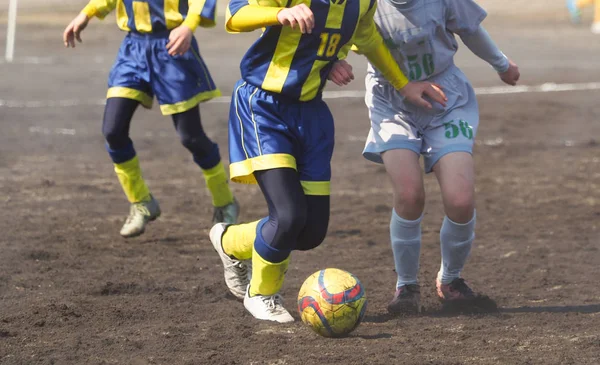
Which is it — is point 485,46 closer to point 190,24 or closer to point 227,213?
point 190,24

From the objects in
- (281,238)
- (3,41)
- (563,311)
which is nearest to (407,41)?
(281,238)

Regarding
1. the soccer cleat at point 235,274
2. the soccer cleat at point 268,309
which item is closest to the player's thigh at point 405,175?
the soccer cleat at point 268,309

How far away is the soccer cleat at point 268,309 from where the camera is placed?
545cm

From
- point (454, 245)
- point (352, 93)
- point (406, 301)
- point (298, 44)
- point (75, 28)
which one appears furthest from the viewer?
point (352, 93)

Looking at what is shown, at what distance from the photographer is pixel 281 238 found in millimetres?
5297

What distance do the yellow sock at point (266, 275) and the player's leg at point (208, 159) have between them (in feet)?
7.25

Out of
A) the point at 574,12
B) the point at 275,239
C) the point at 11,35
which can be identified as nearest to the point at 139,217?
the point at 275,239

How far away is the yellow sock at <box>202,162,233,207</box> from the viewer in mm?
7691

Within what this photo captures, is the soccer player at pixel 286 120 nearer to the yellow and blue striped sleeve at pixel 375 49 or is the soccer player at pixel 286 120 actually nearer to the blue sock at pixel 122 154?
the yellow and blue striped sleeve at pixel 375 49

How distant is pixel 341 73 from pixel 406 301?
131cm

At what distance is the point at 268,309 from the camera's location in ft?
18.0

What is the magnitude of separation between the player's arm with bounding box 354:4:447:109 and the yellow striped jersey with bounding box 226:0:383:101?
0.10 meters

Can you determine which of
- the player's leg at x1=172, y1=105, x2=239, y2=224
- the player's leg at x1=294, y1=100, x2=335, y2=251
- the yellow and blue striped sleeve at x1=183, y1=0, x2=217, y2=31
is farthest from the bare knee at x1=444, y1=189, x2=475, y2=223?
the player's leg at x1=172, y1=105, x2=239, y2=224

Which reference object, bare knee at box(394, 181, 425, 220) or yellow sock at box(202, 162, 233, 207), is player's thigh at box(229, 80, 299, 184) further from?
yellow sock at box(202, 162, 233, 207)
